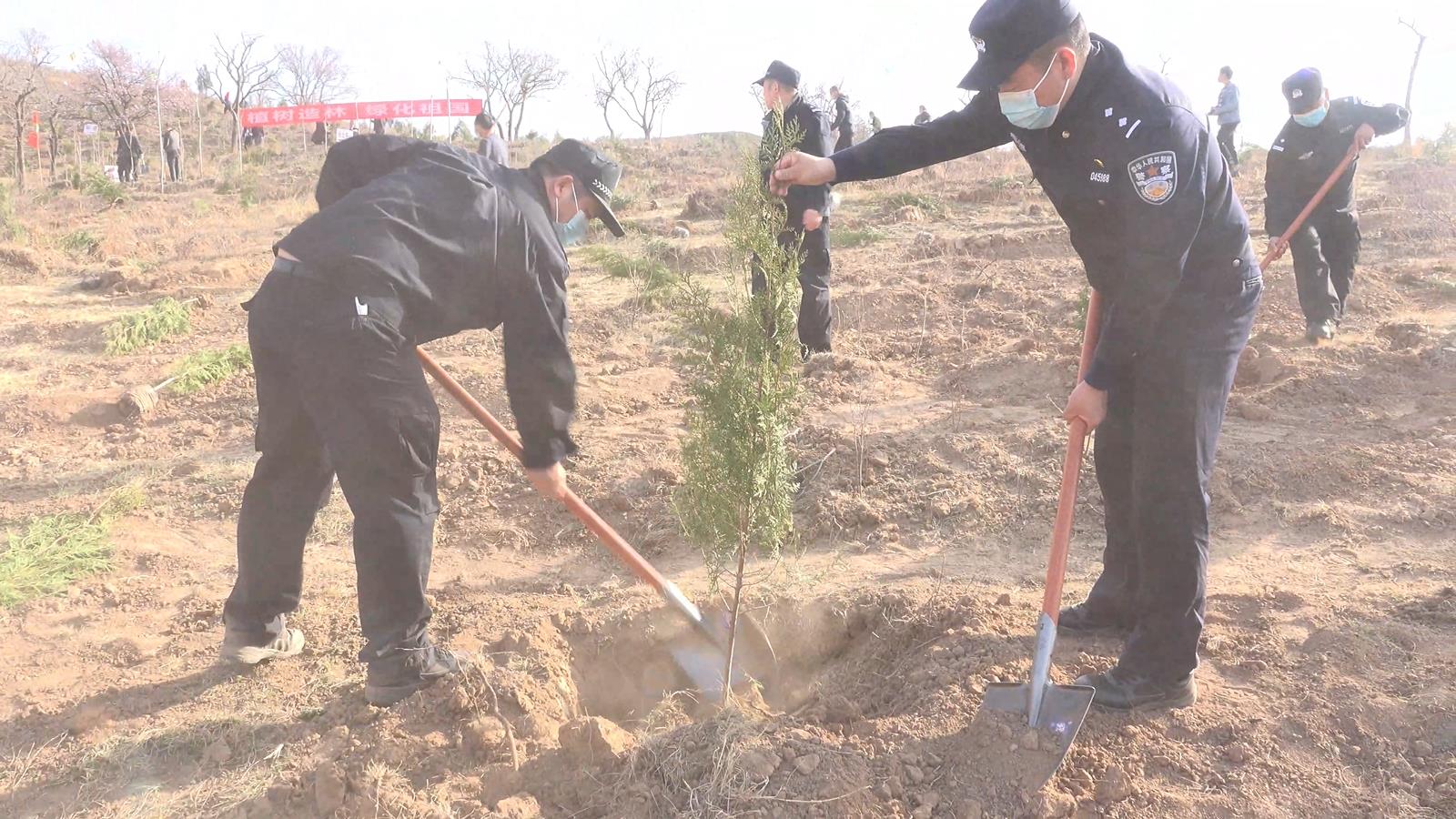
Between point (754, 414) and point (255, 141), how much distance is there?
3592 centimetres

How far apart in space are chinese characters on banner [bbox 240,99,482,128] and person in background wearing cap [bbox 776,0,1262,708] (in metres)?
20.3

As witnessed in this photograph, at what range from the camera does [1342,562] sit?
4.13m

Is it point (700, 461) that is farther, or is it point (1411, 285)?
point (1411, 285)

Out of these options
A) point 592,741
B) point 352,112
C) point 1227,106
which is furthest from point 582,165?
point 352,112

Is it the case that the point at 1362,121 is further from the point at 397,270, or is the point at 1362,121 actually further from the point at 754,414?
the point at 397,270

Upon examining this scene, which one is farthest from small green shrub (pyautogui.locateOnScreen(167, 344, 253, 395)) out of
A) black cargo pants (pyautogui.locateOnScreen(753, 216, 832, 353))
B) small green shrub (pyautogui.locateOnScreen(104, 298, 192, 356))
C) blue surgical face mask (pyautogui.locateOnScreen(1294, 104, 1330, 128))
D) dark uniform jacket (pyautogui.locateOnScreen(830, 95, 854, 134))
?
blue surgical face mask (pyautogui.locateOnScreen(1294, 104, 1330, 128))

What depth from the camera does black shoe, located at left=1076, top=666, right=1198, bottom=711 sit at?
288 cm

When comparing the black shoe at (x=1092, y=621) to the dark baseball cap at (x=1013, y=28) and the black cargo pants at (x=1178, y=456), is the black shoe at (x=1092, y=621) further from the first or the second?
the dark baseball cap at (x=1013, y=28)

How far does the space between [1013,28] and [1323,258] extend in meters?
6.28

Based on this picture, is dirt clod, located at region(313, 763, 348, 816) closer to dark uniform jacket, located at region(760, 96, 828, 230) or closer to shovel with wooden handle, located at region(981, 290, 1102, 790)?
shovel with wooden handle, located at region(981, 290, 1102, 790)

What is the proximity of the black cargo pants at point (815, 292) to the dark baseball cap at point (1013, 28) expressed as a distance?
3.59 meters

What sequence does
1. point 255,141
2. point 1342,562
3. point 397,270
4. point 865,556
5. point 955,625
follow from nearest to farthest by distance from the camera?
1. point 397,270
2. point 955,625
3. point 1342,562
4. point 865,556
5. point 255,141

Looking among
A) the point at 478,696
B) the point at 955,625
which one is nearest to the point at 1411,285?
the point at 955,625

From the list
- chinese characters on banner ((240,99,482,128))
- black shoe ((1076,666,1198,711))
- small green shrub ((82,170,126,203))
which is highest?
chinese characters on banner ((240,99,482,128))
